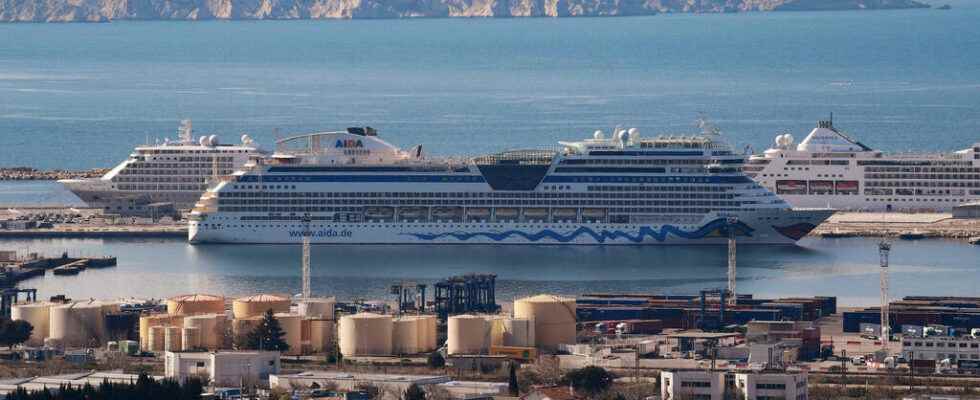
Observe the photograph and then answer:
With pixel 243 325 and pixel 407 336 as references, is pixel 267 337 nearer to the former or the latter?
pixel 243 325

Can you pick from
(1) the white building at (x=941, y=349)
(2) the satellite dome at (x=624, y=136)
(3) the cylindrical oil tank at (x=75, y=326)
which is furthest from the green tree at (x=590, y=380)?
(2) the satellite dome at (x=624, y=136)

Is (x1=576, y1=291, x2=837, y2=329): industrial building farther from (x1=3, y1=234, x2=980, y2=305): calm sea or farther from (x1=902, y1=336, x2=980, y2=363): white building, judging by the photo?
(x1=902, y1=336, x2=980, y2=363): white building

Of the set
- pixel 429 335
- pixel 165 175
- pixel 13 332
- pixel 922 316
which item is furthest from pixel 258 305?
pixel 165 175

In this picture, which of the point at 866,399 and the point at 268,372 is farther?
the point at 268,372

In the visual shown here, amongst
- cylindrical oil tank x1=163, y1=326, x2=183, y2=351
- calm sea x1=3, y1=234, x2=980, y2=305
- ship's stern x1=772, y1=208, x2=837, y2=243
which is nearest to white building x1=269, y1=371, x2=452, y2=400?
cylindrical oil tank x1=163, y1=326, x2=183, y2=351

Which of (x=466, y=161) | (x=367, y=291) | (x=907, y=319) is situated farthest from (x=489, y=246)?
(x=907, y=319)

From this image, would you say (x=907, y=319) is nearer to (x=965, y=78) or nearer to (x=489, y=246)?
(x=489, y=246)

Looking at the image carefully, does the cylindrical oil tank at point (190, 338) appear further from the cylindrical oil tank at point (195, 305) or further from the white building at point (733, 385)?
the white building at point (733, 385)
